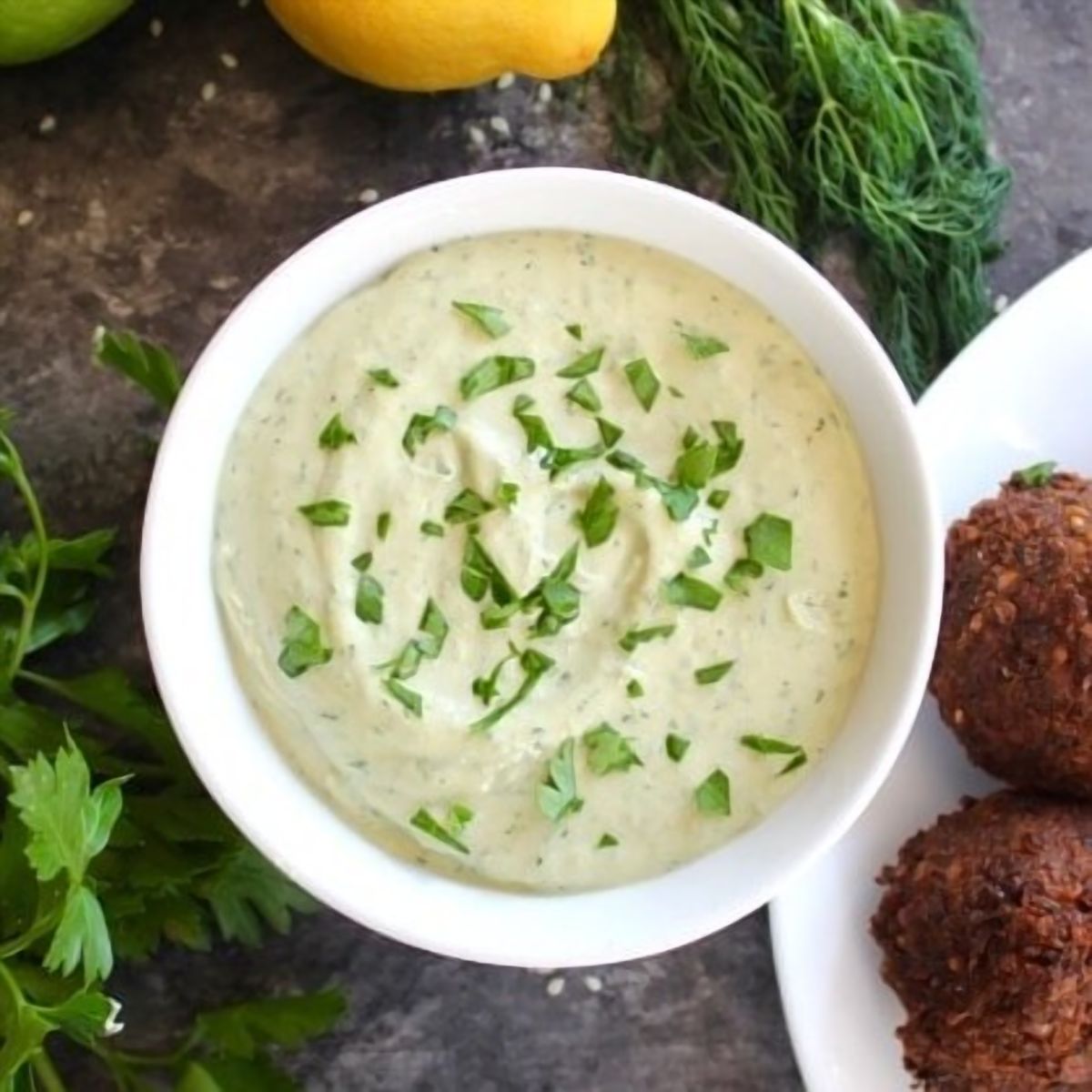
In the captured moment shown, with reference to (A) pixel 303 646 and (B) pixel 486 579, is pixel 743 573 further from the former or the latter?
(A) pixel 303 646

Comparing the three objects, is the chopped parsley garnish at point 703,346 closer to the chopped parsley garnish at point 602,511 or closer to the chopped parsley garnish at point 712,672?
the chopped parsley garnish at point 602,511

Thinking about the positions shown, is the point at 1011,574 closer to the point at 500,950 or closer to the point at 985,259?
the point at 985,259

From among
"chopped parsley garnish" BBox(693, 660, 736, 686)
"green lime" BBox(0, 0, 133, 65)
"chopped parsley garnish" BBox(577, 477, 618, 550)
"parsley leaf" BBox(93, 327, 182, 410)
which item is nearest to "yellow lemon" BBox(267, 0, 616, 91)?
"green lime" BBox(0, 0, 133, 65)

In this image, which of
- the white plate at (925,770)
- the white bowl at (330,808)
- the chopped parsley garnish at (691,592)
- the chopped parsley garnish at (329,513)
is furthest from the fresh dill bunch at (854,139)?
the chopped parsley garnish at (329,513)

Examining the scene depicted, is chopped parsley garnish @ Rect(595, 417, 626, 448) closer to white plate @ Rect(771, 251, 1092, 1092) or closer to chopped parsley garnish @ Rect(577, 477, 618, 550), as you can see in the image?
chopped parsley garnish @ Rect(577, 477, 618, 550)

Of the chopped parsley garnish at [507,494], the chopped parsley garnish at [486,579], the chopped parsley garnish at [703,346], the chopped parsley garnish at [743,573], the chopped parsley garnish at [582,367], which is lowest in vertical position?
the chopped parsley garnish at [486,579]

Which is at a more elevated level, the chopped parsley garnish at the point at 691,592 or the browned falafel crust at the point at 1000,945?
the chopped parsley garnish at the point at 691,592
